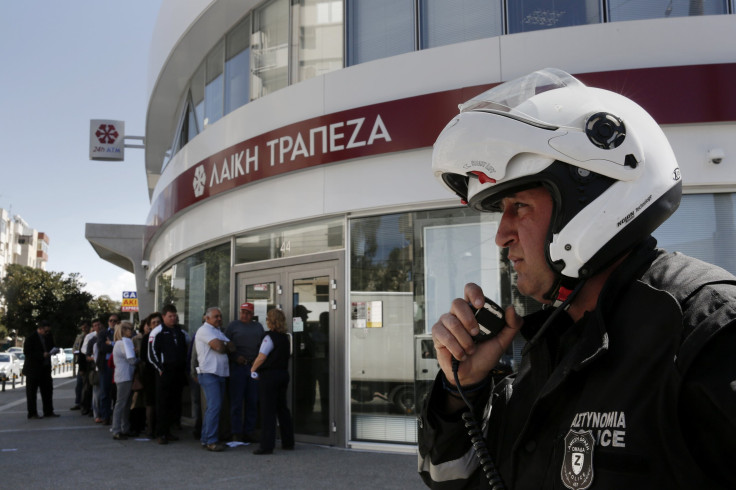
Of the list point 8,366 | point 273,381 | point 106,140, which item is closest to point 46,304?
point 8,366

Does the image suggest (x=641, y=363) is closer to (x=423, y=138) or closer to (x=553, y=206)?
(x=553, y=206)

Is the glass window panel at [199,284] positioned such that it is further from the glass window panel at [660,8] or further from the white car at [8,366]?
the white car at [8,366]

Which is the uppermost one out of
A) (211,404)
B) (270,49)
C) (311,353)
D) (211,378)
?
(270,49)

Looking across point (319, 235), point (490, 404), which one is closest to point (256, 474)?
point (319, 235)

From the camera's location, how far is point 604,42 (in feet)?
23.4

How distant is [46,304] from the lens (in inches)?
1797

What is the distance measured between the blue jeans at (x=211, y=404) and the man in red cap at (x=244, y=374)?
22 cm

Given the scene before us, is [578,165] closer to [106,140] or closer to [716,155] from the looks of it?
[716,155]

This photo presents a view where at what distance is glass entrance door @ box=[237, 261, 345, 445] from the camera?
8297 millimetres

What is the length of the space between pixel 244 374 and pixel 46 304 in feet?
140

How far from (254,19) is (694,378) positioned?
33.8 ft

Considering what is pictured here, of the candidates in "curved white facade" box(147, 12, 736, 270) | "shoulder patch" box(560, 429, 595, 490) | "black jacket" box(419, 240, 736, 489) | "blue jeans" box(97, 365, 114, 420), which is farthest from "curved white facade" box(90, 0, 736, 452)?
"shoulder patch" box(560, 429, 595, 490)

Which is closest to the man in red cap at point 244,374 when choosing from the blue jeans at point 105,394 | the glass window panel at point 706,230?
the blue jeans at point 105,394

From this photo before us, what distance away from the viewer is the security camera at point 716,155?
659 cm
